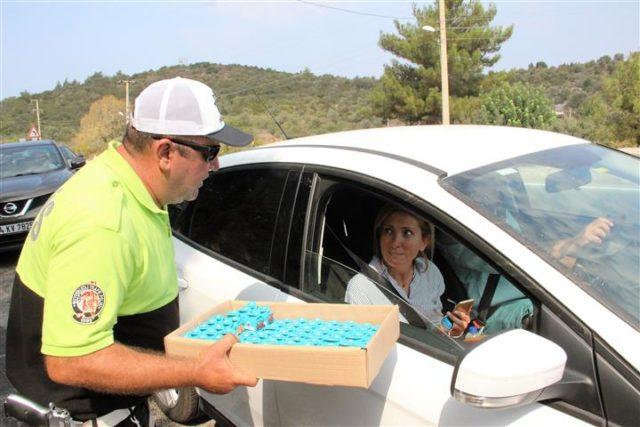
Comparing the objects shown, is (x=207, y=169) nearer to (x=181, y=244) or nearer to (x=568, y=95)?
(x=181, y=244)

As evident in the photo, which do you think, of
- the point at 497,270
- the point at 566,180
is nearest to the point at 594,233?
the point at 566,180

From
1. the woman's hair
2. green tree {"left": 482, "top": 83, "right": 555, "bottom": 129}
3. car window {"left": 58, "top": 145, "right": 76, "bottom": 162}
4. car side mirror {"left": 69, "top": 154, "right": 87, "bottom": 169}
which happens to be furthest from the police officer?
green tree {"left": 482, "top": 83, "right": 555, "bottom": 129}

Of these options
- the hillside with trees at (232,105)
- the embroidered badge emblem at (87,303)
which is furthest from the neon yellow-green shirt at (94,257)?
the hillside with trees at (232,105)

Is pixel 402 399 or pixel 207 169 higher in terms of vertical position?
pixel 207 169

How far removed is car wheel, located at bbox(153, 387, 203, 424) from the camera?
260 centimetres

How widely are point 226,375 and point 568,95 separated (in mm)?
62795

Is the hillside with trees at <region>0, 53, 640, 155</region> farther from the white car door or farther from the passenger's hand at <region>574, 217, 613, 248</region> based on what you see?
the passenger's hand at <region>574, 217, 613, 248</region>

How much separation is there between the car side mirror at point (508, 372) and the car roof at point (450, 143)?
0.66m

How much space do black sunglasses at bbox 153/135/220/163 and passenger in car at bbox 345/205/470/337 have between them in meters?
0.76

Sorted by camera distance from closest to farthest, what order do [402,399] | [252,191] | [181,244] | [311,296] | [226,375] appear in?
[226,375], [402,399], [311,296], [252,191], [181,244]

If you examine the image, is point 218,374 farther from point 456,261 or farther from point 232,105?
point 232,105

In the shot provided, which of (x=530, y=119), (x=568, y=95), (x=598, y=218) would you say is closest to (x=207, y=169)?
(x=598, y=218)

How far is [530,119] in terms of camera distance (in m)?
23.7

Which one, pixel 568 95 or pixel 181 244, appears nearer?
pixel 181 244
